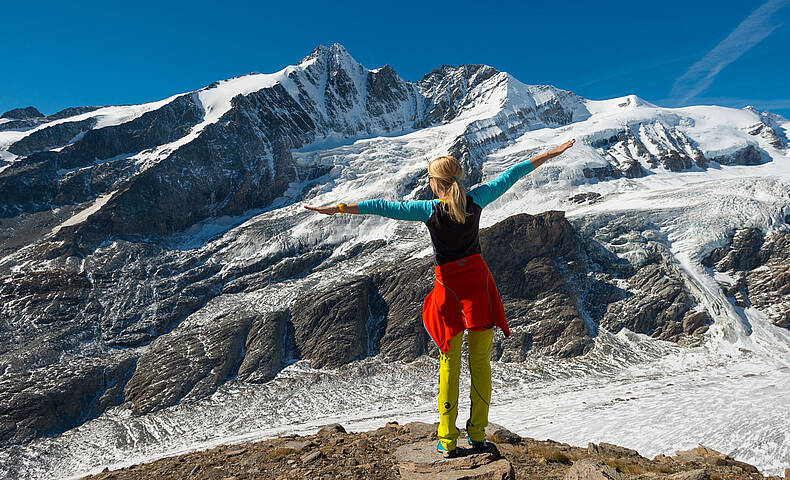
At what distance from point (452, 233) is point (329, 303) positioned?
6767 cm

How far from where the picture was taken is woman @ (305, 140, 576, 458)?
4.85 m

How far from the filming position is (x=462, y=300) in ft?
16.4

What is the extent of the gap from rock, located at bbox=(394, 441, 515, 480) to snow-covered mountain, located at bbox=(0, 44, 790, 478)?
112ft

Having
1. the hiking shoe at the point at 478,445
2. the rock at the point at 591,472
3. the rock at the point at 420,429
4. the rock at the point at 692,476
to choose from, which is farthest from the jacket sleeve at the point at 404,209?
the rock at the point at 420,429

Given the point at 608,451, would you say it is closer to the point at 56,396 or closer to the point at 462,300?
the point at 462,300

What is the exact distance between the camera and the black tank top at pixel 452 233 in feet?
15.9

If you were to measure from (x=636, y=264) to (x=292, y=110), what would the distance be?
5201 inches

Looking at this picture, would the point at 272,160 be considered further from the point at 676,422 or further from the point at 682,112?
the point at 682,112

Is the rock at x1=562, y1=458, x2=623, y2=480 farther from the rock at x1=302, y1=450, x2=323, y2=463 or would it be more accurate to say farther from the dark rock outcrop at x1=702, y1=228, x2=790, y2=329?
the dark rock outcrop at x1=702, y1=228, x2=790, y2=329

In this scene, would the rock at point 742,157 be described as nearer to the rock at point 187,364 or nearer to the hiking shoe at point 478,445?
the rock at point 187,364

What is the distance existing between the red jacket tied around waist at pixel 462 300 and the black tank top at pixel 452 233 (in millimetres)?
90

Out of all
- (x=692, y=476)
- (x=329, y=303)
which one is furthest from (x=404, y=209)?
(x=329, y=303)

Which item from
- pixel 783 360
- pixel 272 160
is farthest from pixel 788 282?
pixel 272 160

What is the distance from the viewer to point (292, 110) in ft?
532
